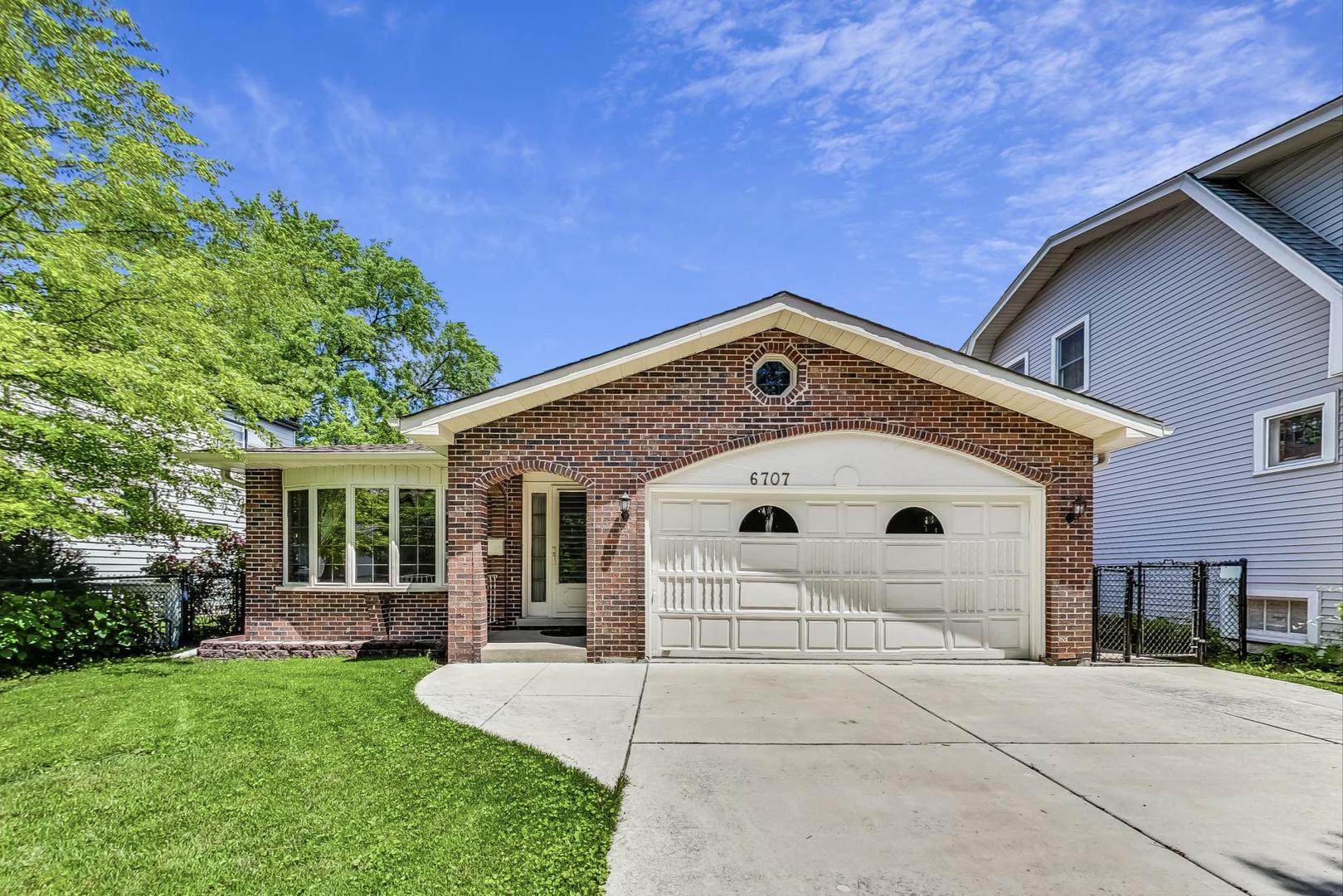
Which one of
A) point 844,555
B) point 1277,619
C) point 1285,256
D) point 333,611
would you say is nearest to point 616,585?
point 844,555

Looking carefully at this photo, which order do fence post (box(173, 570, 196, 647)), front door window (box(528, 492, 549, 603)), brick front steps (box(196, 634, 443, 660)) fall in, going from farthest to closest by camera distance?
front door window (box(528, 492, 549, 603)), fence post (box(173, 570, 196, 647)), brick front steps (box(196, 634, 443, 660))

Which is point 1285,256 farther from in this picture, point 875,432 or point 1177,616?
point 875,432

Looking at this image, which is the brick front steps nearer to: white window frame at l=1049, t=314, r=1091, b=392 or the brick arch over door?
the brick arch over door

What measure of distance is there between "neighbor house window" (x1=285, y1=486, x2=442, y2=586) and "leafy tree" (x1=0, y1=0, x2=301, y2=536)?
169 cm

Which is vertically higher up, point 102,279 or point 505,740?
point 102,279

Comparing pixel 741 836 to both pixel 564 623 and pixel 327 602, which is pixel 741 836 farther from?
pixel 327 602

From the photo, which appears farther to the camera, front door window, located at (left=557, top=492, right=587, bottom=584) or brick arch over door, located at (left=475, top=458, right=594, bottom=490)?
front door window, located at (left=557, top=492, right=587, bottom=584)

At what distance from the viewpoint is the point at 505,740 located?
17.2 feet

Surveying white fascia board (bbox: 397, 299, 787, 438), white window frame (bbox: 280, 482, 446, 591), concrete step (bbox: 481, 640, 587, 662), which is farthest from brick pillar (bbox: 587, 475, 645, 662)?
white window frame (bbox: 280, 482, 446, 591)

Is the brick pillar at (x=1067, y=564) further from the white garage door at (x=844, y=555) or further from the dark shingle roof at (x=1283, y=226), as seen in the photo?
the dark shingle roof at (x=1283, y=226)

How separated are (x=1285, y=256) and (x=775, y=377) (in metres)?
7.39

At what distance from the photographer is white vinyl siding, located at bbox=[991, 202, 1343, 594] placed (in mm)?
9461

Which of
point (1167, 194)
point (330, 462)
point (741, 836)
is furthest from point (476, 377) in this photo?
point (741, 836)

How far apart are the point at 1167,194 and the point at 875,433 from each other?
7883 millimetres
